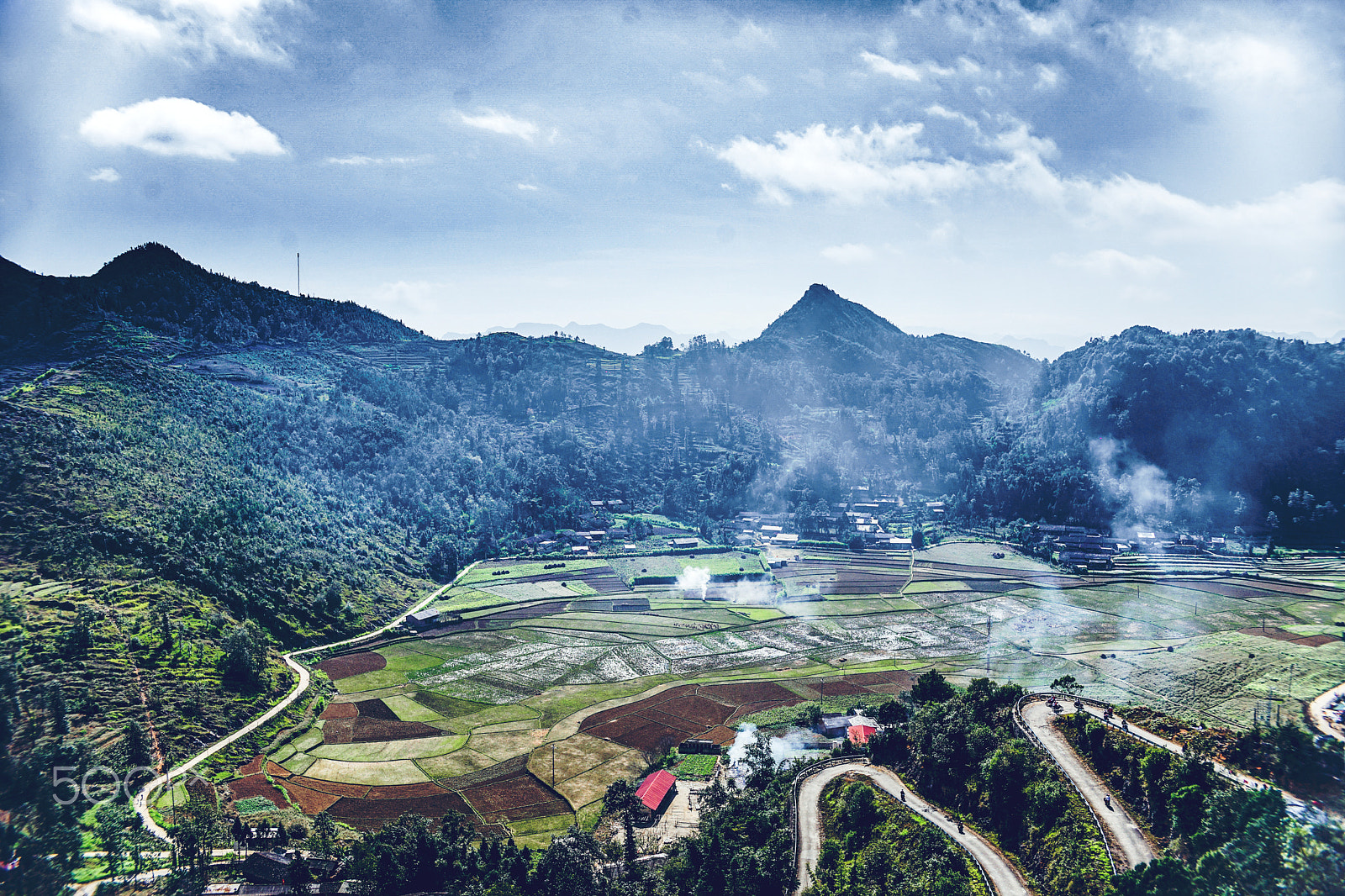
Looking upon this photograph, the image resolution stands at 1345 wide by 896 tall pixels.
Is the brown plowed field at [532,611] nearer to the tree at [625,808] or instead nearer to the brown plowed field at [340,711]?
the brown plowed field at [340,711]

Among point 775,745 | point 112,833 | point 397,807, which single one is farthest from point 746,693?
point 112,833

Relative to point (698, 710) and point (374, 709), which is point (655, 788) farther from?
point (374, 709)

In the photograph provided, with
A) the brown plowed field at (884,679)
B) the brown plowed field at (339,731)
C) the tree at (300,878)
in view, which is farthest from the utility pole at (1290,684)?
the brown plowed field at (339,731)

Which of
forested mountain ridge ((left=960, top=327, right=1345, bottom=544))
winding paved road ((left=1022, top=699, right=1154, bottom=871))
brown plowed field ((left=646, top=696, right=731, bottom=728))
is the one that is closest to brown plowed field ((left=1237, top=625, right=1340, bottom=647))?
winding paved road ((left=1022, top=699, right=1154, bottom=871))

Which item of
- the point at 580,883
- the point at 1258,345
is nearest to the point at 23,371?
the point at 580,883

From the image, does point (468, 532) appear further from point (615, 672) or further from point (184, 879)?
point (184, 879)
